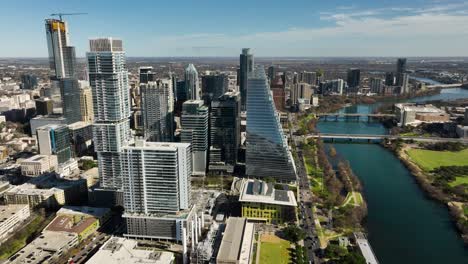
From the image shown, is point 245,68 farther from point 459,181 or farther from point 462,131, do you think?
point 459,181

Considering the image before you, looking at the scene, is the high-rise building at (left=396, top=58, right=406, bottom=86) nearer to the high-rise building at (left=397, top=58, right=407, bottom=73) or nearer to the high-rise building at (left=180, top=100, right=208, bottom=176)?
the high-rise building at (left=397, top=58, right=407, bottom=73)

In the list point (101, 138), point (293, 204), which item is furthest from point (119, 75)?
point (293, 204)

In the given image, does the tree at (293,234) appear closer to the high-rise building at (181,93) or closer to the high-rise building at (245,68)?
the high-rise building at (181,93)

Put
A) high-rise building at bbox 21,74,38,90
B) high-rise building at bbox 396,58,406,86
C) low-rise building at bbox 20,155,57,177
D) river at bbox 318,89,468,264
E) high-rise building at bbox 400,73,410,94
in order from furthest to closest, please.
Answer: high-rise building at bbox 396,58,406,86, high-rise building at bbox 400,73,410,94, high-rise building at bbox 21,74,38,90, low-rise building at bbox 20,155,57,177, river at bbox 318,89,468,264

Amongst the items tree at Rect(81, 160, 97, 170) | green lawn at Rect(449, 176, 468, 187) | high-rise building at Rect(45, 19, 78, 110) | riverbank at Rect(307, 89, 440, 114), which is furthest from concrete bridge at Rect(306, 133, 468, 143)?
high-rise building at Rect(45, 19, 78, 110)

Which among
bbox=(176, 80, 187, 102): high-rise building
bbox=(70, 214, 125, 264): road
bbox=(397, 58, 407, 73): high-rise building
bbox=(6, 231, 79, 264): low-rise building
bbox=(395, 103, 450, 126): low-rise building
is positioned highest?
bbox=(397, 58, 407, 73): high-rise building

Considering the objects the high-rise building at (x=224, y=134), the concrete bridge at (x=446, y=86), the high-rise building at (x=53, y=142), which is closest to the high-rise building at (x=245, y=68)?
the high-rise building at (x=224, y=134)

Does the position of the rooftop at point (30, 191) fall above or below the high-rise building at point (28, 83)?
below
